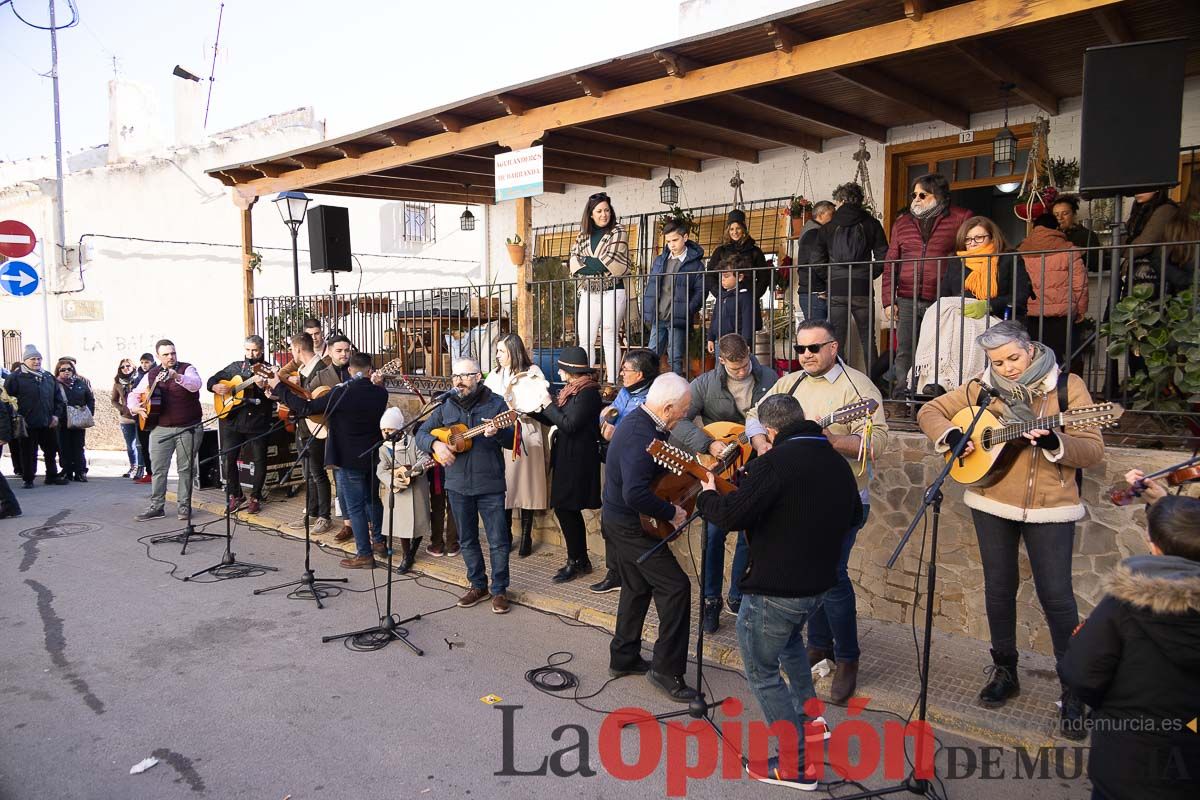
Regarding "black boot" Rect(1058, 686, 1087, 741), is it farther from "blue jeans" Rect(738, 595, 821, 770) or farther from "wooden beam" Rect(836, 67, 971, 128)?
"wooden beam" Rect(836, 67, 971, 128)

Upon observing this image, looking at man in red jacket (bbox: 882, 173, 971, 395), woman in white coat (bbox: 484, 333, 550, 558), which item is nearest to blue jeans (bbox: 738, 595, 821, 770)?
man in red jacket (bbox: 882, 173, 971, 395)

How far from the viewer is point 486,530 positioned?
20.4 ft

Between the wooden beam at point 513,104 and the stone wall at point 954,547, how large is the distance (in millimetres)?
4566

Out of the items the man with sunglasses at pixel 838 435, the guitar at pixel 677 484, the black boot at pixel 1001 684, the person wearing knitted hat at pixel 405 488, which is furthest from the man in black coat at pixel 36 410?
the black boot at pixel 1001 684

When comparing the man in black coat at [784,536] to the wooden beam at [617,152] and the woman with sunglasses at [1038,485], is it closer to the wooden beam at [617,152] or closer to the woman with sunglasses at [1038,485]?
the woman with sunglasses at [1038,485]

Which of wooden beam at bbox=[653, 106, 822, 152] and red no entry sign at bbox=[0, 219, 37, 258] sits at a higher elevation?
wooden beam at bbox=[653, 106, 822, 152]

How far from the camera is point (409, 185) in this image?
12086 mm

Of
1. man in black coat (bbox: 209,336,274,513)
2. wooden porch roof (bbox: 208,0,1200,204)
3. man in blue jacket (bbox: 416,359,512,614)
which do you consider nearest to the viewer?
wooden porch roof (bbox: 208,0,1200,204)

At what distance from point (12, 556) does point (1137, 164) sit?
1043 cm

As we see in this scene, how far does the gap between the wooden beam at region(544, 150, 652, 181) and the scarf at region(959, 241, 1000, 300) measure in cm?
561

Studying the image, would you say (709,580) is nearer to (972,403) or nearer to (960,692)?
(960,692)

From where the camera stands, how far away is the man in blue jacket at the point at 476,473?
20.3 ft

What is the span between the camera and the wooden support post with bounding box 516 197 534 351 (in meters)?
8.12

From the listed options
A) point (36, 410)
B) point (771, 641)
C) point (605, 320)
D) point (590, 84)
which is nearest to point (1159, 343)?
point (771, 641)
